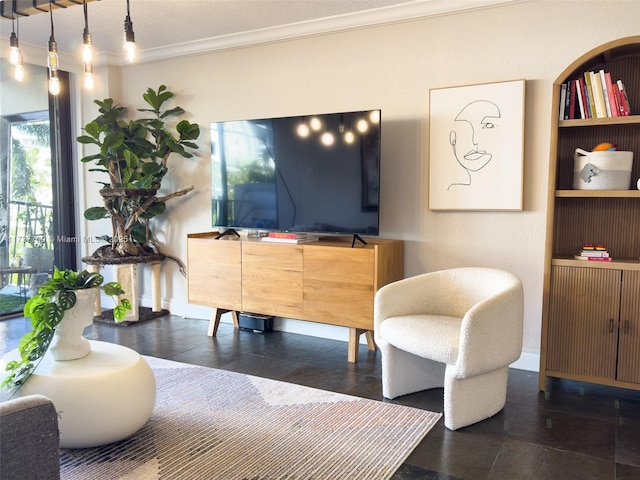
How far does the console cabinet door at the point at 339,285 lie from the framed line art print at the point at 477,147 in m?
0.65

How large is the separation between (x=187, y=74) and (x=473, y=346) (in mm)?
3409

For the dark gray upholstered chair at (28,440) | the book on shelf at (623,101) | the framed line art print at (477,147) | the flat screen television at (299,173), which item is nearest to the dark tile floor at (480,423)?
the flat screen television at (299,173)

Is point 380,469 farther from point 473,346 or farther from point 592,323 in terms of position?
point 592,323

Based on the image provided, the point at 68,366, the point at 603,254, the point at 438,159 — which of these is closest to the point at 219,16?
the point at 438,159

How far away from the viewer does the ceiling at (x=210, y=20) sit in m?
3.40

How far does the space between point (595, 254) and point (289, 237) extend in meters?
2.00

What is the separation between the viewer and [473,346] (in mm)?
2318

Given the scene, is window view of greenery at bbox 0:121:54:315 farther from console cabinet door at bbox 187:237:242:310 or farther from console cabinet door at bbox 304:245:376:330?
console cabinet door at bbox 304:245:376:330

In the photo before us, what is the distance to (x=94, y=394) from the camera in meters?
2.02

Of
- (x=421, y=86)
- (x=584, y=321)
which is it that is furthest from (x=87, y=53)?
(x=584, y=321)

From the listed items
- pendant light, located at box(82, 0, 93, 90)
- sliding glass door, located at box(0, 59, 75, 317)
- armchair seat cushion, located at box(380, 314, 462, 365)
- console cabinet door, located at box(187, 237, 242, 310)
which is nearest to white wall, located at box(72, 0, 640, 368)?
console cabinet door, located at box(187, 237, 242, 310)

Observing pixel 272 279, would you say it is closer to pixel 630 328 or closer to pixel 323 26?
pixel 323 26

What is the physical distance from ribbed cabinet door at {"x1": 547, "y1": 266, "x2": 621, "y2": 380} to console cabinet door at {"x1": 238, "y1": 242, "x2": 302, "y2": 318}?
1603 mm

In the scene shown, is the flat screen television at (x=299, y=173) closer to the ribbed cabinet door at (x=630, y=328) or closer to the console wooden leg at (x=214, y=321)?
the console wooden leg at (x=214, y=321)
